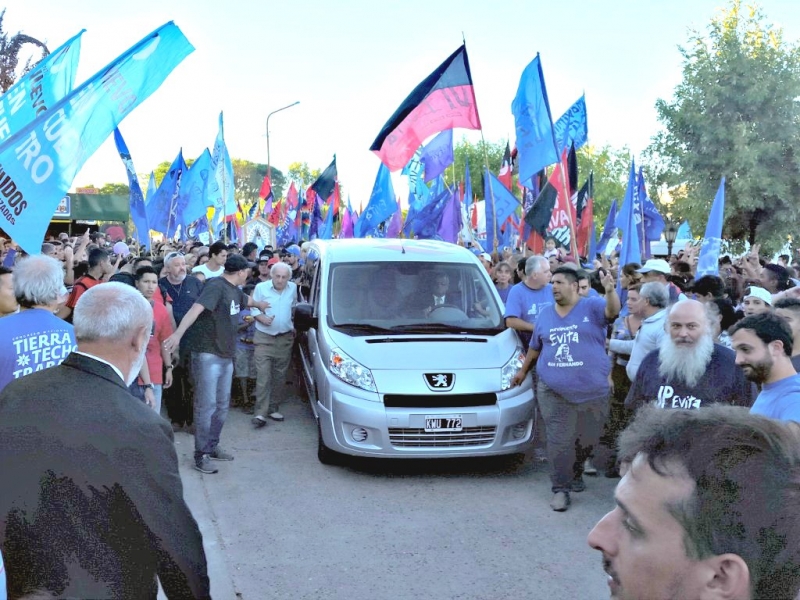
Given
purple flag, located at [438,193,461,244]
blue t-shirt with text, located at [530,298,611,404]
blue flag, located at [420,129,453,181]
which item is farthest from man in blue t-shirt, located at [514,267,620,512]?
blue flag, located at [420,129,453,181]

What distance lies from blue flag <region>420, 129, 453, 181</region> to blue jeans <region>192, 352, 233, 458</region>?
9.04 m

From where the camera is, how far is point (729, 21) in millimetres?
34188

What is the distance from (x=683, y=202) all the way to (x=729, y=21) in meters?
8.31

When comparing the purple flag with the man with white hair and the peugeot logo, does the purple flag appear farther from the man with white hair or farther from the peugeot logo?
the man with white hair

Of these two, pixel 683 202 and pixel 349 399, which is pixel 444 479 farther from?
pixel 683 202

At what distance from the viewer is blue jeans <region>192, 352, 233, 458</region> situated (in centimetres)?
674

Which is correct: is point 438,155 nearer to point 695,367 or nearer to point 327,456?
point 327,456

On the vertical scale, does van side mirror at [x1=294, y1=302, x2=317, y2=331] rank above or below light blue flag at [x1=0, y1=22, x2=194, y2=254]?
below

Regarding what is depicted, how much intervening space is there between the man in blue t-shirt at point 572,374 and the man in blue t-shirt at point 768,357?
226 centimetres

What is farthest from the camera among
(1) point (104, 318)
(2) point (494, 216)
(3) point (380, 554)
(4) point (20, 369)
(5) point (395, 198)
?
(5) point (395, 198)

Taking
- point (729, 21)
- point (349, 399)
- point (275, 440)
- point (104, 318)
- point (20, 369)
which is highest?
point (729, 21)

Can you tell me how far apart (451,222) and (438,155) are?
140 centimetres

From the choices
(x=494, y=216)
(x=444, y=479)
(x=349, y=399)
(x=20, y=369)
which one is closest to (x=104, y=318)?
(x=20, y=369)

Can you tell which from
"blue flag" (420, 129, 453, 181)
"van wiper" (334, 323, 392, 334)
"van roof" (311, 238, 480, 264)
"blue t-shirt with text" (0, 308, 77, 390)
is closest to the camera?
"blue t-shirt with text" (0, 308, 77, 390)
